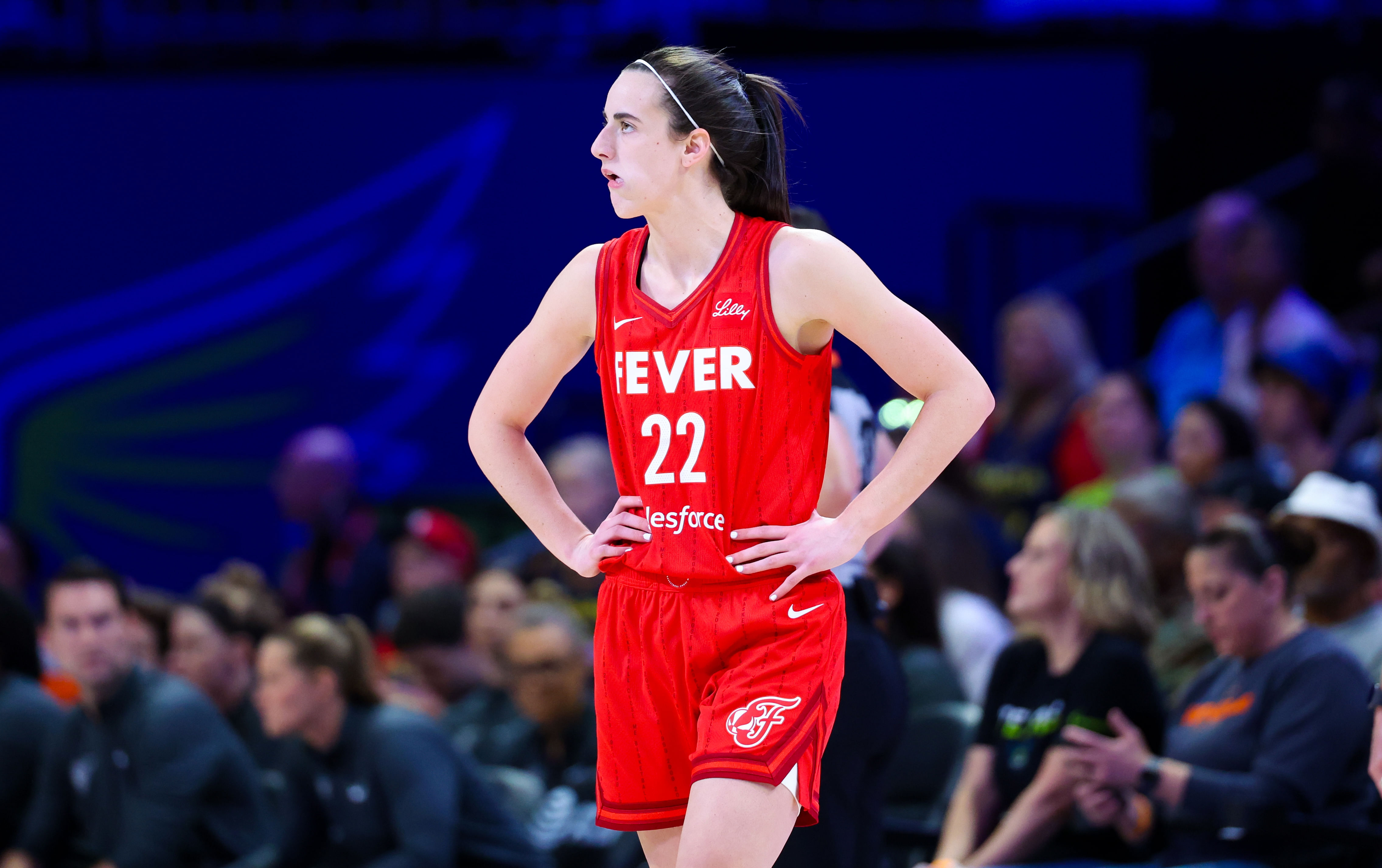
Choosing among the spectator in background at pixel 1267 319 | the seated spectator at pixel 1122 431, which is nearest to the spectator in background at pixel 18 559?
the seated spectator at pixel 1122 431

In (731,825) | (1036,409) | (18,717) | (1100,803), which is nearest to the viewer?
(731,825)

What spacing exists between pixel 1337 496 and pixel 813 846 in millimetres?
2358

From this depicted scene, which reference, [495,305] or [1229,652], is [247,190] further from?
[1229,652]

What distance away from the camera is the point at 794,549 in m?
3.05

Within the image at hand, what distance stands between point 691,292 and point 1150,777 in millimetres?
2279

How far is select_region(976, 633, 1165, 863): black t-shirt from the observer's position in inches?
196

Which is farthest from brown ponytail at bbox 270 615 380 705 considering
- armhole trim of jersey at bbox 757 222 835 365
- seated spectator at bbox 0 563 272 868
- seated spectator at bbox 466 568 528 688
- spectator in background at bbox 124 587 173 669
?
armhole trim of jersey at bbox 757 222 835 365

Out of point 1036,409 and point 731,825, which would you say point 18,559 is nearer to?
point 1036,409

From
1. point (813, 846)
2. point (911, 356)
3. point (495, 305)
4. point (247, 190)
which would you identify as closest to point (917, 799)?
point (813, 846)

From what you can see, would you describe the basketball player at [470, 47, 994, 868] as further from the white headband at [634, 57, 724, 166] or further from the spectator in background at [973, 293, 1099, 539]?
the spectator in background at [973, 293, 1099, 539]

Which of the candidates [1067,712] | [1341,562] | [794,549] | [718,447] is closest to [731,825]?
[794,549]

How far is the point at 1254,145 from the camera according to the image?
984 cm

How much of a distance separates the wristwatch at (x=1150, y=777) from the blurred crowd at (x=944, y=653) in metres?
0.01

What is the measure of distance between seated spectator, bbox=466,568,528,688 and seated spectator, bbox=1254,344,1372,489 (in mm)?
3162
